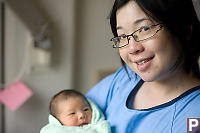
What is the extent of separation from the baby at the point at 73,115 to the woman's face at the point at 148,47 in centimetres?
33

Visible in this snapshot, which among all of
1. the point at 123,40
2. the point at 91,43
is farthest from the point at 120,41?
the point at 91,43

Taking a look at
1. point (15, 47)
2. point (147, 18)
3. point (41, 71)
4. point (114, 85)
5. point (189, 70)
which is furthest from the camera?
point (41, 71)

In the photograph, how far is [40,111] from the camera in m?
1.59

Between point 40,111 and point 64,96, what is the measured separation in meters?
0.65

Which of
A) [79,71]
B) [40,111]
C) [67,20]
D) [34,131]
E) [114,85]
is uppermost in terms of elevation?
Answer: [67,20]

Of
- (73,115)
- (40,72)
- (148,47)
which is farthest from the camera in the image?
(40,72)

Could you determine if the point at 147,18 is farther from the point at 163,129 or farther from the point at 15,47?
the point at 15,47

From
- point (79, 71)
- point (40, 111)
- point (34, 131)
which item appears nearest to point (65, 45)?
point (79, 71)

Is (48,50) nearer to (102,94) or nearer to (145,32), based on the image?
(102,94)

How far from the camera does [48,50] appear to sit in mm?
1511

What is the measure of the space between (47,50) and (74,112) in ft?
2.12

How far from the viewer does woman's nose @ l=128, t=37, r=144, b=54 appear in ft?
2.21

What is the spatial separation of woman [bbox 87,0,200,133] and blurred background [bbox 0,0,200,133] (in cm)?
53

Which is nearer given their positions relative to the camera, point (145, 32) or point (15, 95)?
point (145, 32)
